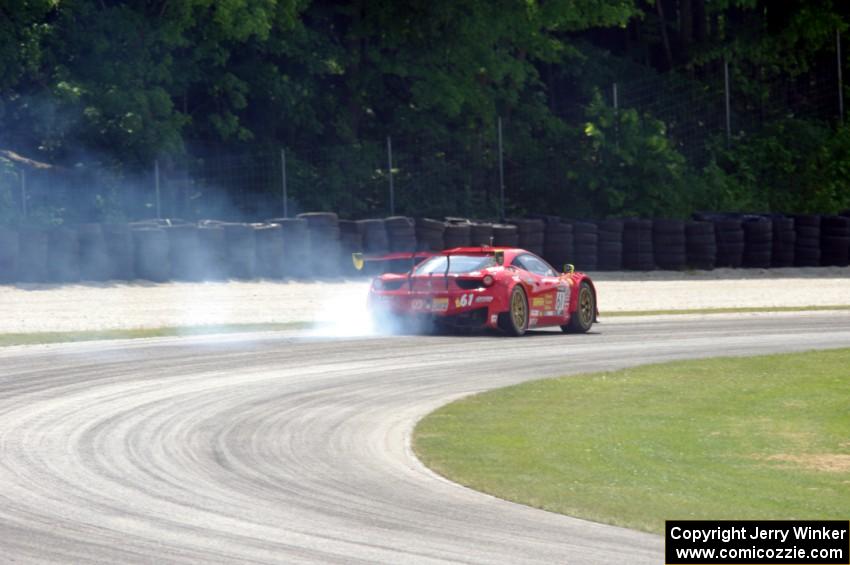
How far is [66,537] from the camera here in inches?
323

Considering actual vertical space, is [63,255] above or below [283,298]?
above

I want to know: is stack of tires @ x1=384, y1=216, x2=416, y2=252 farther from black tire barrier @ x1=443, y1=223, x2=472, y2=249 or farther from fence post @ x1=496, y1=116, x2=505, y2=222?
fence post @ x1=496, y1=116, x2=505, y2=222

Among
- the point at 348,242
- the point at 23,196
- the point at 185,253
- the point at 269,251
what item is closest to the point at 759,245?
the point at 348,242

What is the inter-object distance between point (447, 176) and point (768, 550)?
1135 inches

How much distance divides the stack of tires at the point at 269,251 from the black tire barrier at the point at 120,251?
272cm

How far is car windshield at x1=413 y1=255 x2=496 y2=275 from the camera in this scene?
2108 centimetres

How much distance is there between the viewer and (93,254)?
90.2 ft

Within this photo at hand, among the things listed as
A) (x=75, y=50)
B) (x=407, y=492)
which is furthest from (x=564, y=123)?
(x=407, y=492)

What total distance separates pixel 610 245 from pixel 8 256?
512 inches

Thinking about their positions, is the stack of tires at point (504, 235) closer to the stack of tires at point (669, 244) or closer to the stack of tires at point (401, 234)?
the stack of tires at point (401, 234)

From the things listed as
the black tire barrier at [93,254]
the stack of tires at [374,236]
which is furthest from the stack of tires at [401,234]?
the black tire barrier at [93,254]

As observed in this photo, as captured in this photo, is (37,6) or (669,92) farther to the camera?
(669,92)

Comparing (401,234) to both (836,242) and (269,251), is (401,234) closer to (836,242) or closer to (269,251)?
(269,251)

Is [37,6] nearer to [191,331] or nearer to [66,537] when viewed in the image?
[191,331]
